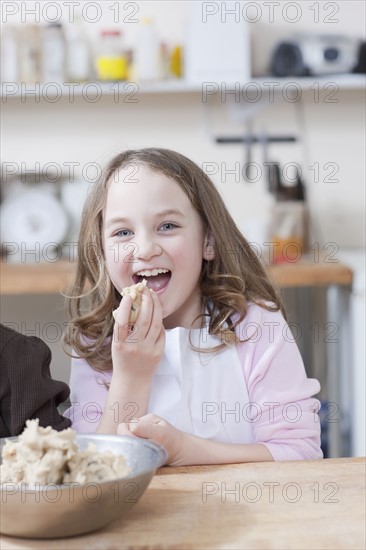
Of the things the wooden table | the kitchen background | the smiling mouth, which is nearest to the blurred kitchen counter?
the kitchen background

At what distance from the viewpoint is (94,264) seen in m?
1.52

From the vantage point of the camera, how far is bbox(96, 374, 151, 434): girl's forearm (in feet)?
4.18

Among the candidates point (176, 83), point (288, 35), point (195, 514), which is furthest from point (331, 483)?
point (288, 35)

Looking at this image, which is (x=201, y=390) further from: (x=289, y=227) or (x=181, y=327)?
(x=289, y=227)

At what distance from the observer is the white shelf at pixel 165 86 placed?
9.76 ft

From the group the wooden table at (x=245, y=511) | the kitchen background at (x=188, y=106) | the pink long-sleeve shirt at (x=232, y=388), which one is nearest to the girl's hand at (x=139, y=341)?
the pink long-sleeve shirt at (x=232, y=388)

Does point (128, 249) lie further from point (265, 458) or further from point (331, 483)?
point (331, 483)

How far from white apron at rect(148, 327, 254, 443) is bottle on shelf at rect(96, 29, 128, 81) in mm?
1708

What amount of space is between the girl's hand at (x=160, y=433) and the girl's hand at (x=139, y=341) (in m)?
0.17

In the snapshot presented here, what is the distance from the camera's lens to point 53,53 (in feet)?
9.66

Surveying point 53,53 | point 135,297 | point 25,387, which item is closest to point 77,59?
point 53,53

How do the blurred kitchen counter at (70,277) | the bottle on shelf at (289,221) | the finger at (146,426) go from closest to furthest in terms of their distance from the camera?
the finger at (146,426) → the blurred kitchen counter at (70,277) → the bottle on shelf at (289,221)

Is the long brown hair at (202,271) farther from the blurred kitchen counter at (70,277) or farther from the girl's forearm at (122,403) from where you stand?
the blurred kitchen counter at (70,277)

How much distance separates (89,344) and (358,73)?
1.90 meters
